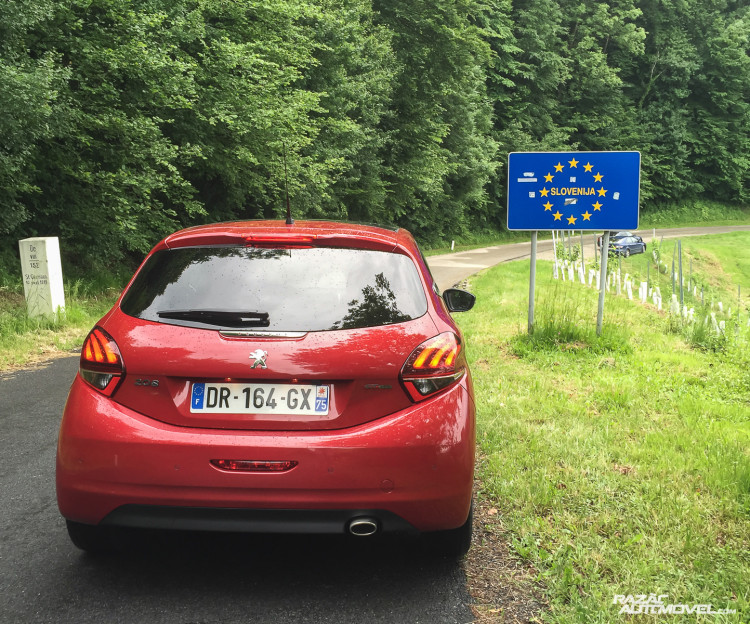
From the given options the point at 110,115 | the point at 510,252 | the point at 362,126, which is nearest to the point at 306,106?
the point at 110,115

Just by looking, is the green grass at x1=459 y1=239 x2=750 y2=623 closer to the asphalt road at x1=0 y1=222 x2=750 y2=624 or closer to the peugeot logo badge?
the asphalt road at x1=0 y1=222 x2=750 y2=624

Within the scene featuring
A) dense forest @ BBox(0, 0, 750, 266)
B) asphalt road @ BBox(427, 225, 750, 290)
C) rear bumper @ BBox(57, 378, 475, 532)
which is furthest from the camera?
asphalt road @ BBox(427, 225, 750, 290)

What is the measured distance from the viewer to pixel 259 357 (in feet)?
8.99

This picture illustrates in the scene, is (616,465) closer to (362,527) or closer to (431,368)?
(431,368)

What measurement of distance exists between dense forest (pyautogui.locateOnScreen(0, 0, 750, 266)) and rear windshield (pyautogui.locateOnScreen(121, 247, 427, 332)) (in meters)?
5.23

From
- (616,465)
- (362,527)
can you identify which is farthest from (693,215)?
(362,527)

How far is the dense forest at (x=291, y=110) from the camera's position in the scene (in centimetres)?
Result: 1239

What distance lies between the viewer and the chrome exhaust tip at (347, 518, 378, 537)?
2729 millimetres

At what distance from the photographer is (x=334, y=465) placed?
2.68 m

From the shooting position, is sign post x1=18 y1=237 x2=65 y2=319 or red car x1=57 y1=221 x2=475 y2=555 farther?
sign post x1=18 y1=237 x2=65 y2=319

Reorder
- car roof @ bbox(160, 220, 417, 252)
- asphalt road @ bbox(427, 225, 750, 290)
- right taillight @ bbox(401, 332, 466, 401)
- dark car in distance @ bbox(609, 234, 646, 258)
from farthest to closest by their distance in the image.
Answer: dark car in distance @ bbox(609, 234, 646, 258), asphalt road @ bbox(427, 225, 750, 290), car roof @ bbox(160, 220, 417, 252), right taillight @ bbox(401, 332, 466, 401)

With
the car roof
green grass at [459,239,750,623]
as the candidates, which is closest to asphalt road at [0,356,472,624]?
green grass at [459,239,750,623]

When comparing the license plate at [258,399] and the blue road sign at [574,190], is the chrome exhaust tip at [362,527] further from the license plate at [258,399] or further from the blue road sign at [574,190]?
the blue road sign at [574,190]

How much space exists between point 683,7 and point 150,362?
7325cm
